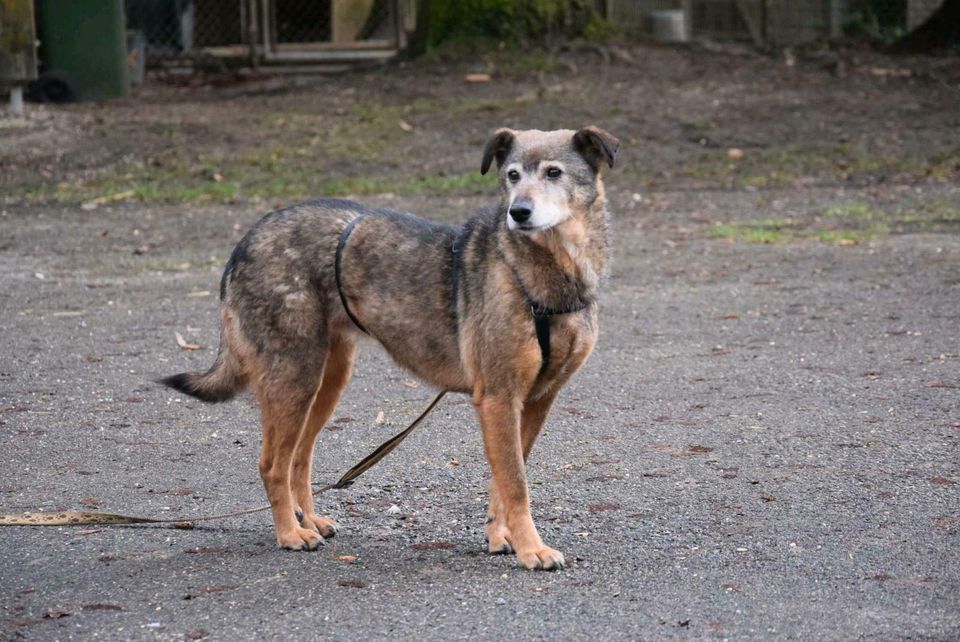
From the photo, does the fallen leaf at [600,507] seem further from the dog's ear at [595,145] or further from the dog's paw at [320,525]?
the dog's ear at [595,145]

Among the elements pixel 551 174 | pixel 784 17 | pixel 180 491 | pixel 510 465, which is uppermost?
pixel 551 174

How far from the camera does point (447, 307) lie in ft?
17.2

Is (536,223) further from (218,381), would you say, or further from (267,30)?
(267,30)

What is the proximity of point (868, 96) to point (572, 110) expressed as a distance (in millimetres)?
4083

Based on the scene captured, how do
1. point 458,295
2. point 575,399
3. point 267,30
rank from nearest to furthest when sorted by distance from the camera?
point 458,295
point 575,399
point 267,30

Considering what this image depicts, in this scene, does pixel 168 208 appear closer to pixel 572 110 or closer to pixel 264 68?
pixel 572 110

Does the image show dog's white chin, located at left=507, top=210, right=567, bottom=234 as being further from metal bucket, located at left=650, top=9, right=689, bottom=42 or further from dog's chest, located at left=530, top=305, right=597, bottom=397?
metal bucket, located at left=650, top=9, right=689, bottom=42

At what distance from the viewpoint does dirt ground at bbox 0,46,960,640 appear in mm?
4559

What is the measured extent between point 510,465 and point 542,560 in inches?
14.7

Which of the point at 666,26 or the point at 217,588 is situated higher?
the point at 666,26

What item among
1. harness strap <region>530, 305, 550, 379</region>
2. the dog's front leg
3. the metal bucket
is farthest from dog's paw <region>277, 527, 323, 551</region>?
the metal bucket

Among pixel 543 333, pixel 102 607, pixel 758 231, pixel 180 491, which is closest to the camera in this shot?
pixel 102 607

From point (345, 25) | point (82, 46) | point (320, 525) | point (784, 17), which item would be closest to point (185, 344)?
point (320, 525)

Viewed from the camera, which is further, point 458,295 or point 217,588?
point 458,295
